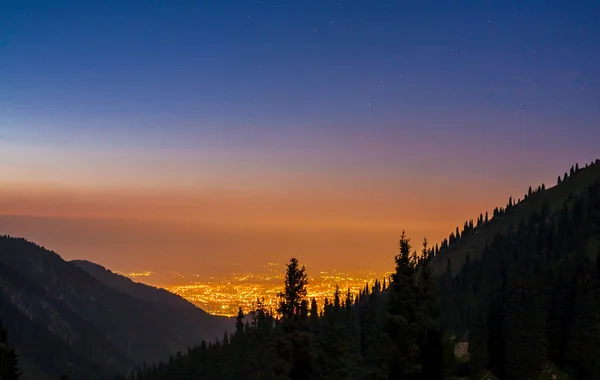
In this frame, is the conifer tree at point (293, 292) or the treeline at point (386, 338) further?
the conifer tree at point (293, 292)

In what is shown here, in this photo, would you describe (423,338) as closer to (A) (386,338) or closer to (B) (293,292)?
(A) (386,338)

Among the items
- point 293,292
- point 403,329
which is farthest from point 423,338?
point 293,292

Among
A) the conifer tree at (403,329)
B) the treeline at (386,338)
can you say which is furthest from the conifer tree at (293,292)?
the conifer tree at (403,329)

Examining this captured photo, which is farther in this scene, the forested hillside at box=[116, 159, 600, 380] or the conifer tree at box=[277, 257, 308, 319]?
the conifer tree at box=[277, 257, 308, 319]

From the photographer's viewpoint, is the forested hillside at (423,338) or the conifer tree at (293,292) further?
the conifer tree at (293,292)

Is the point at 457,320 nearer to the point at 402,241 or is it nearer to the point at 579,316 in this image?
the point at 579,316

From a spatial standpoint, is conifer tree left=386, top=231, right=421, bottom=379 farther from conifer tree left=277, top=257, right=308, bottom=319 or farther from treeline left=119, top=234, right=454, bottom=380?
conifer tree left=277, top=257, right=308, bottom=319

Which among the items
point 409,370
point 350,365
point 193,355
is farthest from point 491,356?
point 193,355

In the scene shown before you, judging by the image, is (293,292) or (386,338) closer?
(386,338)

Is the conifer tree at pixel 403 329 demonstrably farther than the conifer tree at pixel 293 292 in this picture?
No

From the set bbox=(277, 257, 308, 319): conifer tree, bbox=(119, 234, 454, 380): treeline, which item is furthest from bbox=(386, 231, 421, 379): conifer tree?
bbox=(277, 257, 308, 319): conifer tree

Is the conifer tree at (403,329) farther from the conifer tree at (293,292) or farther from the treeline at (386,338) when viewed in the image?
the conifer tree at (293,292)
